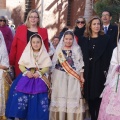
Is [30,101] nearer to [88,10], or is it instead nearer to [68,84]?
[68,84]

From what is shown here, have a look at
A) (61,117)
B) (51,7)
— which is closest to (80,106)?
(61,117)

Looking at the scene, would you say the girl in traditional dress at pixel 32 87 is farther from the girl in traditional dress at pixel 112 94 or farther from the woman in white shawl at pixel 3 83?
the girl in traditional dress at pixel 112 94

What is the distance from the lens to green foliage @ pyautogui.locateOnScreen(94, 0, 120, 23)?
1199 centimetres

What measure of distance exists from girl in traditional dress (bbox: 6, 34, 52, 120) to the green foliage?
6503 millimetres

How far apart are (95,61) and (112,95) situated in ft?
2.27

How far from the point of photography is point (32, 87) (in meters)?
5.64

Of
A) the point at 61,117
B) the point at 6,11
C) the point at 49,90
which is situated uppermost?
the point at 6,11

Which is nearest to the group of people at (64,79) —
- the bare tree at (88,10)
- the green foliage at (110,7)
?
the green foliage at (110,7)

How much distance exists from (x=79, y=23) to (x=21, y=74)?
1.74 metres

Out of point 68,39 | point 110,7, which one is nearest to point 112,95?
point 68,39

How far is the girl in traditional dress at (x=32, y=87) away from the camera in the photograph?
5.62 metres

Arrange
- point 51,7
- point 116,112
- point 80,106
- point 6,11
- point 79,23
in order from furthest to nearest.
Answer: point 51,7
point 6,11
point 79,23
point 80,106
point 116,112

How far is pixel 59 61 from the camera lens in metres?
5.88

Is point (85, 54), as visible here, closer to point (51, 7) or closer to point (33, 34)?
point (33, 34)
